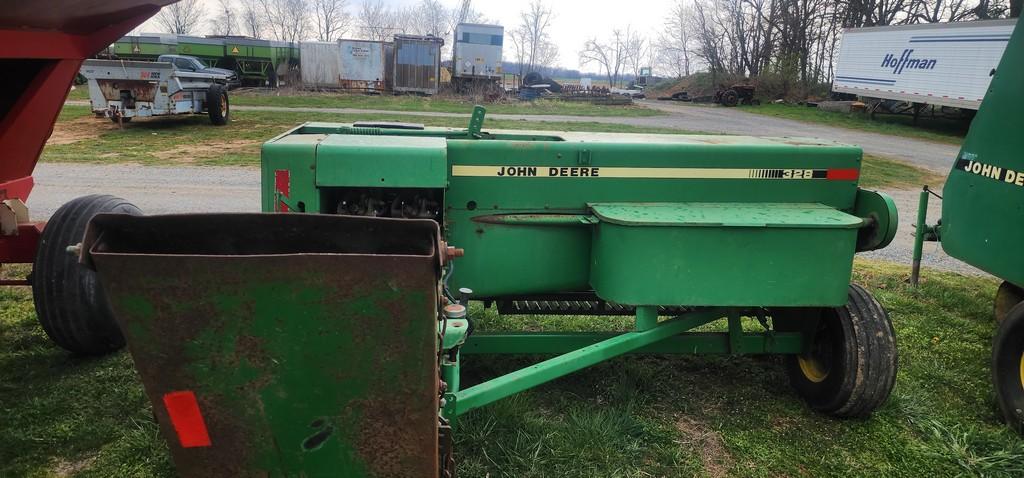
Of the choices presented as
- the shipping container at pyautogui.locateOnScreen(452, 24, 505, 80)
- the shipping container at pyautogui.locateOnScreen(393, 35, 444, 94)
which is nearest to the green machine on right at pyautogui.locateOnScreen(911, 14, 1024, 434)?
the shipping container at pyautogui.locateOnScreen(393, 35, 444, 94)

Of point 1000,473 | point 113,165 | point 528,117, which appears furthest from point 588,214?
point 528,117

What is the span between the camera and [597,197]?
3.31 meters

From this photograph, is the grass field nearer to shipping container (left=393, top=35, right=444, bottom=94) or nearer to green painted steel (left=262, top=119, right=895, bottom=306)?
green painted steel (left=262, top=119, right=895, bottom=306)

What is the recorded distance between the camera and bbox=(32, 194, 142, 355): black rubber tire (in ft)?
11.8

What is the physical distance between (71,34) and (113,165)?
8421 millimetres

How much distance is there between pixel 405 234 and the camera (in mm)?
1990

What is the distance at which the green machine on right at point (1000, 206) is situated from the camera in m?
3.61

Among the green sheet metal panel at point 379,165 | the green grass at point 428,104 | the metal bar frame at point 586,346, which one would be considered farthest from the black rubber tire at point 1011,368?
the green grass at point 428,104

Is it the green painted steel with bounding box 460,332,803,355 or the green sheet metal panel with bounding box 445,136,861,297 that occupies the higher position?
the green sheet metal panel with bounding box 445,136,861,297

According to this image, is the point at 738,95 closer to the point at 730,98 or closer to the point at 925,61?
the point at 730,98

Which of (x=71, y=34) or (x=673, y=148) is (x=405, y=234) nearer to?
(x=673, y=148)

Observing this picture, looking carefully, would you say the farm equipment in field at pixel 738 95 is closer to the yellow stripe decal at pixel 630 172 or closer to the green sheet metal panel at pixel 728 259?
the yellow stripe decal at pixel 630 172

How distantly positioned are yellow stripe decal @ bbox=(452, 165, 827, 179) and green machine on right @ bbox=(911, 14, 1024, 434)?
1.31 metres

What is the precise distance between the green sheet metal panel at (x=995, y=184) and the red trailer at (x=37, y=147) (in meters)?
4.60
